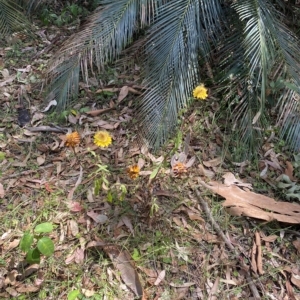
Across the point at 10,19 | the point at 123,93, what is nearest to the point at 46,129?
the point at 123,93

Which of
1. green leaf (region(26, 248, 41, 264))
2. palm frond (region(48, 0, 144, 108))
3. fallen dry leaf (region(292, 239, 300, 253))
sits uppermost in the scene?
palm frond (region(48, 0, 144, 108))

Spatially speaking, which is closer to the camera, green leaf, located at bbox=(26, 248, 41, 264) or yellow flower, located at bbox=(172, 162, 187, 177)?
green leaf, located at bbox=(26, 248, 41, 264)

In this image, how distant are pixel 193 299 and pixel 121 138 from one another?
1.07m

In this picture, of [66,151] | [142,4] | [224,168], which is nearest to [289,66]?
[224,168]

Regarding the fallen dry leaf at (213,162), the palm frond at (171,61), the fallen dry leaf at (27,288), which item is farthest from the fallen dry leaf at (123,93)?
the fallen dry leaf at (27,288)

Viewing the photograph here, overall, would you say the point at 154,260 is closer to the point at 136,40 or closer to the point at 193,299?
the point at 193,299

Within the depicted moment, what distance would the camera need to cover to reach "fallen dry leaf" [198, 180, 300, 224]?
7.27ft

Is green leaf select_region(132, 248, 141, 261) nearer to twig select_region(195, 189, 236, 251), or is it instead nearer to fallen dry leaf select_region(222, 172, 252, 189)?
twig select_region(195, 189, 236, 251)

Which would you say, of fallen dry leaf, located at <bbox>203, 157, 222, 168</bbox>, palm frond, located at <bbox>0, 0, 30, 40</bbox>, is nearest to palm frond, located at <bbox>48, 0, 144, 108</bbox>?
palm frond, located at <bbox>0, 0, 30, 40</bbox>

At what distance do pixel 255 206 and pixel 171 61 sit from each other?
1.02 meters

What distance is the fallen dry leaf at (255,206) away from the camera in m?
2.21

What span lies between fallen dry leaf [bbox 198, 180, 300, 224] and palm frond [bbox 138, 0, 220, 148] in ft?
1.65

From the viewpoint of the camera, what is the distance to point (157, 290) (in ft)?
6.38

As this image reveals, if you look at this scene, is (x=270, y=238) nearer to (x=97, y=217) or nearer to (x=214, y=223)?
(x=214, y=223)
